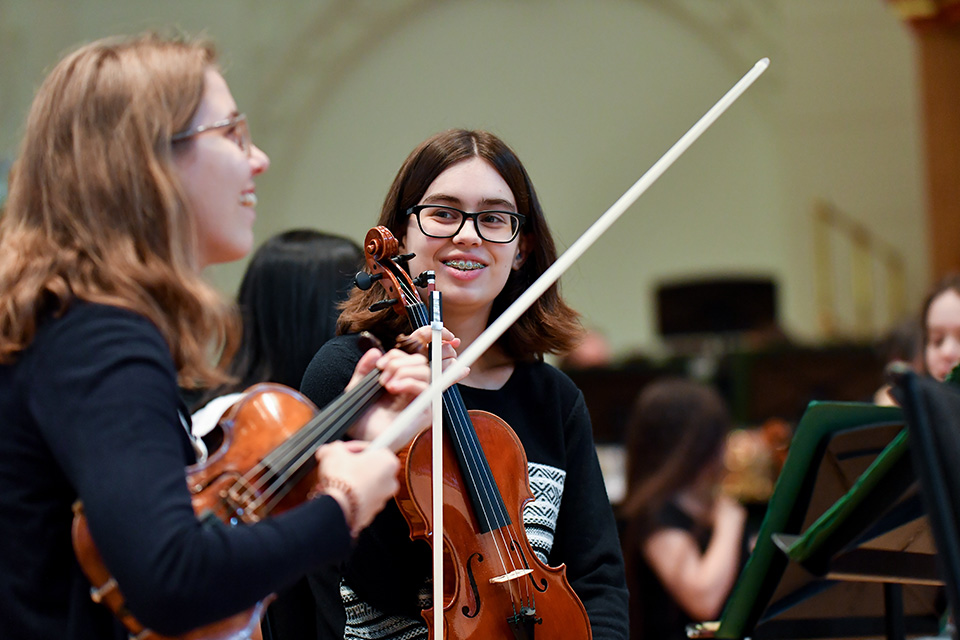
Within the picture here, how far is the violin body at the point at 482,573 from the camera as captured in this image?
1360mm

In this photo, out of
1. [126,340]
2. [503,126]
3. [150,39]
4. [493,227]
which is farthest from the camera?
[503,126]

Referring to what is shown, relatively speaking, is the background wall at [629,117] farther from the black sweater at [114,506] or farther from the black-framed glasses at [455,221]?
the black sweater at [114,506]

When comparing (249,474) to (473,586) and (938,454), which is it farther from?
(938,454)

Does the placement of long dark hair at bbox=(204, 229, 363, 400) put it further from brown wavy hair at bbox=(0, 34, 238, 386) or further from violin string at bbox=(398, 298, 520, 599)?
brown wavy hair at bbox=(0, 34, 238, 386)

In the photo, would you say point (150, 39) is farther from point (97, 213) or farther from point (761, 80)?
point (761, 80)

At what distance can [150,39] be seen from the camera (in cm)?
114

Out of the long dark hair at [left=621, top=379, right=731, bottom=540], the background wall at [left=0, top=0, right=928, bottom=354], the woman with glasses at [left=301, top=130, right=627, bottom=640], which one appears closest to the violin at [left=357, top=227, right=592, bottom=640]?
the woman with glasses at [left=301, top=130, right=627, bottom=640]

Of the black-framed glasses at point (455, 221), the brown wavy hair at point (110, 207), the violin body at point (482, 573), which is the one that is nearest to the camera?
the brown wavy hair at point (110, 207)

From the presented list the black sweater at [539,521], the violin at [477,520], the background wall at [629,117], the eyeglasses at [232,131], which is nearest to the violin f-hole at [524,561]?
the violin at [477,520]

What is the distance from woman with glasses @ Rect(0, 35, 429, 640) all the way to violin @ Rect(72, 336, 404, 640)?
0.03m

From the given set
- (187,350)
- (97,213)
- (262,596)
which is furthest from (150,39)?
(262,596)

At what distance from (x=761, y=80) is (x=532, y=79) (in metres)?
1.87

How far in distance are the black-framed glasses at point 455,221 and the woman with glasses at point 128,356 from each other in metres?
0.48

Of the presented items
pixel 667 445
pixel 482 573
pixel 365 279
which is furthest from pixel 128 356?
pixel 667 445
